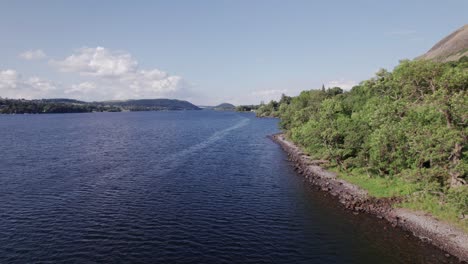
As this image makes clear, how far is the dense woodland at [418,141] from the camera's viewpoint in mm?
47750

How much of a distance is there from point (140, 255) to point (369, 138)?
173 ft

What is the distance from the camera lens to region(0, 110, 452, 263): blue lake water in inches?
1570

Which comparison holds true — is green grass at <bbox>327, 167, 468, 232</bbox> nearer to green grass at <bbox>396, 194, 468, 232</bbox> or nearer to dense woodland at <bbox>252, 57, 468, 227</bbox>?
green grass at <bbox>396, 194, 468, 232</bbox>

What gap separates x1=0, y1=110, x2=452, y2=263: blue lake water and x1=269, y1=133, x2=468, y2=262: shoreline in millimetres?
1897

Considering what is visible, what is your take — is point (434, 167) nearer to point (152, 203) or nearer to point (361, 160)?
point (361, 160)

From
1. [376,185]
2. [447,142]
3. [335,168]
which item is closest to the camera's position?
[447,142]

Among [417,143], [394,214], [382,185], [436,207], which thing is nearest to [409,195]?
[436,207]

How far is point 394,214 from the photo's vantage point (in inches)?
2032

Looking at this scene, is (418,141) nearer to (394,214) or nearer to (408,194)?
(408,194)

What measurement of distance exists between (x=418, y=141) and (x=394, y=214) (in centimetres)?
1312

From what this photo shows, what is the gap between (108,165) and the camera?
90000mm

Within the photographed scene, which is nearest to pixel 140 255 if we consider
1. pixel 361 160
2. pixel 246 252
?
pixel 246 252

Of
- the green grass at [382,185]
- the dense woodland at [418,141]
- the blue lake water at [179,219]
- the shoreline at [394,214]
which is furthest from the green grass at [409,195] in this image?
the blue lake water at [179,219]

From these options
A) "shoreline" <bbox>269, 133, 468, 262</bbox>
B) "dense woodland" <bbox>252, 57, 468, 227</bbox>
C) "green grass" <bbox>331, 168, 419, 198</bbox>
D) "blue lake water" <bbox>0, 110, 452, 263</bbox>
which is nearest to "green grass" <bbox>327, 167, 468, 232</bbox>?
"green grass" <bbox>331, 168, 419, 198</bbox>
